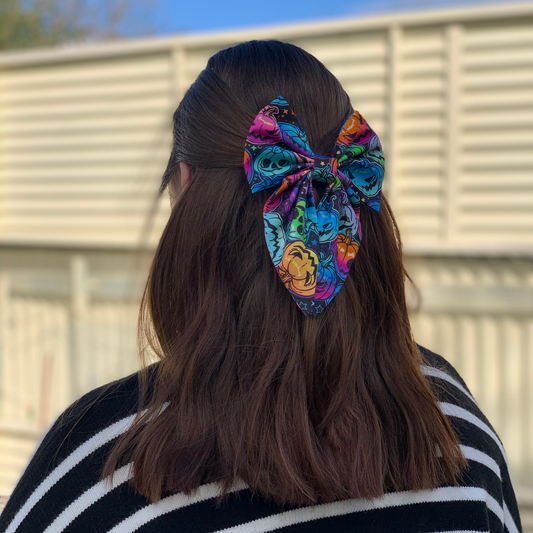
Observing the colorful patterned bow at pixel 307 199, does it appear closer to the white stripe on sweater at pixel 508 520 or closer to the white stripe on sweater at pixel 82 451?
the white stripe on sweater at pixel 82 451

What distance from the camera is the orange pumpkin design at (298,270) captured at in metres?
0.84

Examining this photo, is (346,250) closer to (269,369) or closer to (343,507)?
(269,369)

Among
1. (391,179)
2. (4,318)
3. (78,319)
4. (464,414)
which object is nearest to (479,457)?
(464,414)

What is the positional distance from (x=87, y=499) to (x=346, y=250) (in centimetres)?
55

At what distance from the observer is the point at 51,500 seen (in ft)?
2.91

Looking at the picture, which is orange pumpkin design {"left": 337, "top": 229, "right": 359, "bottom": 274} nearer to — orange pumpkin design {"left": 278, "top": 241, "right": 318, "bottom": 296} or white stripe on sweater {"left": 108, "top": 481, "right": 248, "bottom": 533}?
orange pumpkin design {"left": 278, "top": 241, "right": 318, "bottom": 296}

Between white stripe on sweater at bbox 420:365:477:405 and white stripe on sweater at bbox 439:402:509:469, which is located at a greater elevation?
white stripe on sweater at bbox 420:365:477:405

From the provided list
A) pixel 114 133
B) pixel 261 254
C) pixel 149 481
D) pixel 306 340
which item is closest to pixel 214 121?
pixel 261 254

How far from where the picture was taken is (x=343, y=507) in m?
0.85

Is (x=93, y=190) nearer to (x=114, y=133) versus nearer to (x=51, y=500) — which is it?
(x=114, y=133)

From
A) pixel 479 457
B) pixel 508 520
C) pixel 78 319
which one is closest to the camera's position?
pixel 479 457

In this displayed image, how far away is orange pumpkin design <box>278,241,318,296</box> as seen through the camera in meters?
0.84

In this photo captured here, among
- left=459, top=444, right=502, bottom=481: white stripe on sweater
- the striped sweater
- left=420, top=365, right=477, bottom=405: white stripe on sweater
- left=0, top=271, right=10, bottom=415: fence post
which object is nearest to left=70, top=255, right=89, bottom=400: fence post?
left=0, top=271, right=10, bottom=415: fence post

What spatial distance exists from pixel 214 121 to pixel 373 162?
0.88ft
